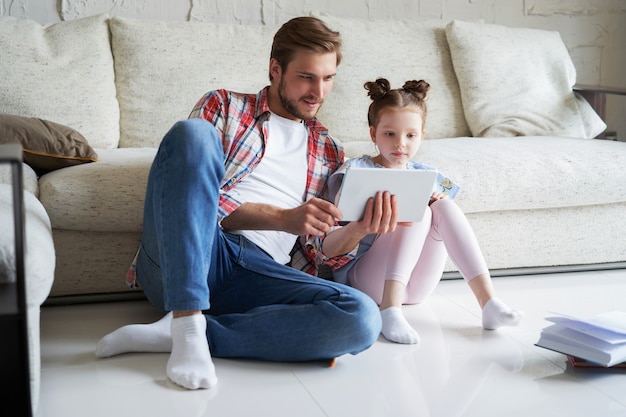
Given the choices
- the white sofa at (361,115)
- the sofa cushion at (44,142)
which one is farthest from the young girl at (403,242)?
the sofa cushion at (44,142)

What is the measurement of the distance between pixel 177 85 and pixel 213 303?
114cm

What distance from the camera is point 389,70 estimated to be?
3.11 meters

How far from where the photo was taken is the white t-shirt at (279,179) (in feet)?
6.56

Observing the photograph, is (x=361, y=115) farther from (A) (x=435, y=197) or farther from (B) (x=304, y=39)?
(B) (x=304, y=39)

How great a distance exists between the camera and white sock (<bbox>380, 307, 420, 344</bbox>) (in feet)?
6.57

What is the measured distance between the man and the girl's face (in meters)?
0.13

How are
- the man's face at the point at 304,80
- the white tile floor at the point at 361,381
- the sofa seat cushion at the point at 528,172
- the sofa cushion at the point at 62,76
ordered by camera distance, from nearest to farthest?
the white tile floor at the point at 361,381, the man's face at the point at 304,80, the sofa seat cushion at the point at 528,172, the sofa cushion at the point at 62,76

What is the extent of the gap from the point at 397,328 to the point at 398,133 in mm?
491

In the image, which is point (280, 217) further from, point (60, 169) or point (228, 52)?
point (228, 52)

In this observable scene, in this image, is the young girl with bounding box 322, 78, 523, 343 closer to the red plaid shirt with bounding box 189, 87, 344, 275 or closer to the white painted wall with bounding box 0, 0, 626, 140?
the red plaid shirt with bounding box 189, 87, 344, 275

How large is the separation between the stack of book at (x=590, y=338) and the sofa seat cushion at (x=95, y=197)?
1.08 meters

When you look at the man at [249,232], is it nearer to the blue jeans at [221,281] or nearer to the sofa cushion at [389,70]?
the blue jeans at [221,281]

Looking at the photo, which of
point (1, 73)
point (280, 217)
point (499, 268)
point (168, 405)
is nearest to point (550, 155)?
point (499, 268)

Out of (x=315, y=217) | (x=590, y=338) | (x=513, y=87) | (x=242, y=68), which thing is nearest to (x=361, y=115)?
(x=242, y=68)
